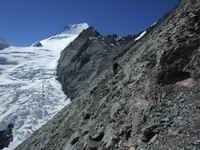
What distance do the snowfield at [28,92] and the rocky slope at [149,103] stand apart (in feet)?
93.7

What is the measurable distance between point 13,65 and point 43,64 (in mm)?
8596

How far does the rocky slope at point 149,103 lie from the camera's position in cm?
1103

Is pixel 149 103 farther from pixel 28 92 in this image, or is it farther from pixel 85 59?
pixel 85 59

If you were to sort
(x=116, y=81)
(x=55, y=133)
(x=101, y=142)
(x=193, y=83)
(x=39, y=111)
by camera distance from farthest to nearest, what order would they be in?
(x=39, y=111), (x=55, y=133), (x=116, y=81), (x=101, y=142), (x=193, y=83)

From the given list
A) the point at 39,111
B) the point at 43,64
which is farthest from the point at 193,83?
the point at 43,64

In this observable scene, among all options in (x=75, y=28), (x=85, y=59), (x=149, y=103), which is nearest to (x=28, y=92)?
(x=85, y=59)

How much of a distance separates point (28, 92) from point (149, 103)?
5637cm

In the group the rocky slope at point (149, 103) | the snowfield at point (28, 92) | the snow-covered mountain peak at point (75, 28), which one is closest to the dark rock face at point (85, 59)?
the snowfield at point (28, 92)

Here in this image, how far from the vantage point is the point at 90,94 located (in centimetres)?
1973

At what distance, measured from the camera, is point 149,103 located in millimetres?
12523

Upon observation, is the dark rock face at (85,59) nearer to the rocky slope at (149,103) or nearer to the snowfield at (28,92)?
the snowfield at (28,92)

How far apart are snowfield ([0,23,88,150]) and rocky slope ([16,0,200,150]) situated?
28573 millimetres

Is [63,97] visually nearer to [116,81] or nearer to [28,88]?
[28,88]

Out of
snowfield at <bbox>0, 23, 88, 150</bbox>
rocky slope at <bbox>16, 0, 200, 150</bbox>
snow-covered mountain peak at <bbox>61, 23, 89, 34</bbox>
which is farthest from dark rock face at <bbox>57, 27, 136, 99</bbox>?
snow-covered mountain peak at <bbox>61, 23, 89, 34</bbox>
